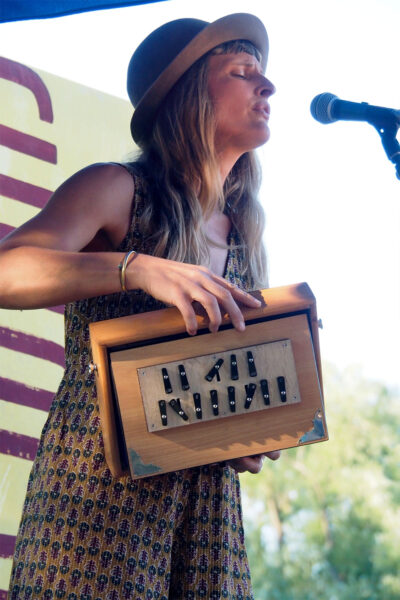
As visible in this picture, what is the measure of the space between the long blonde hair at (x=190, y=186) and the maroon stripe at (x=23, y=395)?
1103 millimetres

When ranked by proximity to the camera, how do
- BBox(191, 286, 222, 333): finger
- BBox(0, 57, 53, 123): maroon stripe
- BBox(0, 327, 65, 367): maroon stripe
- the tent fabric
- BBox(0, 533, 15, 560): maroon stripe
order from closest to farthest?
1. BBox(191, 286, 222, 333): finger
2. the tent fabric
3. BBox(0, 533, 15, 560): maroon stripe
4. BBox(0, 327, 65, 367): maroon stripe
5. BBox(0, 57, 53, 123): maroon stripe

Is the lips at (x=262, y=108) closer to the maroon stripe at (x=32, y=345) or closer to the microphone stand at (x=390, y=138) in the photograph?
the microphone stand at (x=390, y=138)

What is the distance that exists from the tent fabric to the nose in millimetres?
768

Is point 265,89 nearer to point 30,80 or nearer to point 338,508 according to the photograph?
point 30,80

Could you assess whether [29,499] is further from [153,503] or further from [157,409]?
[157,409]

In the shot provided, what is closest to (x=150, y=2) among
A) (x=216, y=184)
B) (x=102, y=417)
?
(x=216, y=184)

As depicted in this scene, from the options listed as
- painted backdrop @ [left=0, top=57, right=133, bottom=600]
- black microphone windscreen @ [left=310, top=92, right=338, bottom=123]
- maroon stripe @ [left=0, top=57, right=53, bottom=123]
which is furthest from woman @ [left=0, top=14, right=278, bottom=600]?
maroon stripe @ [left=0, top=57, right=53, bottom=123]

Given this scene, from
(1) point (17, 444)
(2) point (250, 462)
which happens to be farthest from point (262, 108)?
(1) point (17, 444)

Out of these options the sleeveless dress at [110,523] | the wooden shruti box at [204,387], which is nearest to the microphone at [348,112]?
the wooden shruti box at [204,387]

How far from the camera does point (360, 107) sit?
1658 millimetres

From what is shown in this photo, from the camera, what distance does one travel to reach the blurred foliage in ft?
51.2

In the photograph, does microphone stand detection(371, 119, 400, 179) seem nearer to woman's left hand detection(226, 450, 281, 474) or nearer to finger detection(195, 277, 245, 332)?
finger detection(195, 277, 245, 332)

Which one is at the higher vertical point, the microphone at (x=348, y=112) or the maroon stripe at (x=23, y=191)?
the maroon stripe at (x=23, y=191)

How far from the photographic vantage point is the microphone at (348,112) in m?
1.62
